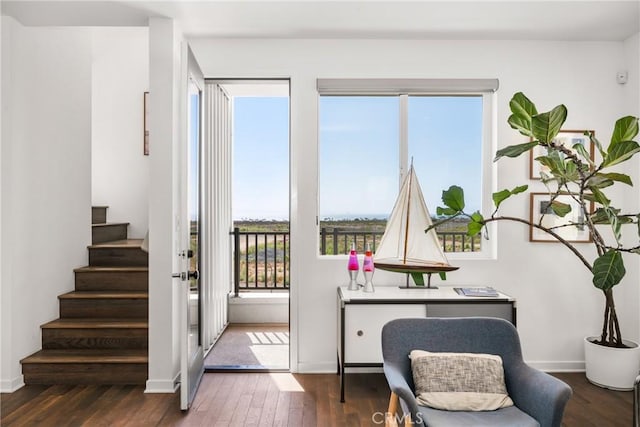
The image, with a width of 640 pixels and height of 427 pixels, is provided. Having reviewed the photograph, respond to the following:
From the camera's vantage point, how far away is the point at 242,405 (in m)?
2.69

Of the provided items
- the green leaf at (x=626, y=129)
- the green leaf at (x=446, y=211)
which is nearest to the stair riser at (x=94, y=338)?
the green leaf at (x=446, y=211)

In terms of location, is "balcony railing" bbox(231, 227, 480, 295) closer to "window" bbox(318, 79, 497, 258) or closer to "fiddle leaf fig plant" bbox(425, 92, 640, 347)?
"window" bbox(318, 79, 497, 258)

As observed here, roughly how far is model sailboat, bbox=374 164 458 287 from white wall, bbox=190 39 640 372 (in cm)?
34

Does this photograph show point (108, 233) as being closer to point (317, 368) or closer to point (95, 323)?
point (95, 323)

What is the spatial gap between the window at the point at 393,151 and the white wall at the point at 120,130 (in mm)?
2381

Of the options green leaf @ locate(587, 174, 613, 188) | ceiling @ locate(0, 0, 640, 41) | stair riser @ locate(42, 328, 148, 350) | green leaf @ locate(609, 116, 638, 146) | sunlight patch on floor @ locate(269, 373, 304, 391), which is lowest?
sunlight patch on floor @ locate(269, 373, 304, 391)

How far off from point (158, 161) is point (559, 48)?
3175mm

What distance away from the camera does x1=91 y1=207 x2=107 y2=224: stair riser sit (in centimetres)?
446

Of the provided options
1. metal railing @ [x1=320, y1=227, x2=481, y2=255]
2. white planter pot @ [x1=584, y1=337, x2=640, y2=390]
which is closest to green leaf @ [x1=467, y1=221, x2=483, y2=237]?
metal railing @ [x1=320, y1=227, x2=481, y2=255]

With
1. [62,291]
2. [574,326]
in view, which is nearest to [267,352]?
[62,291]

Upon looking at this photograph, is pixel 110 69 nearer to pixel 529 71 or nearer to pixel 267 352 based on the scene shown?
pixel 267 352

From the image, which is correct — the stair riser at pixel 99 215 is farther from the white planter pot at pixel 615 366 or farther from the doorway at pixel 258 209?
the white planter pot at pixel 615 366

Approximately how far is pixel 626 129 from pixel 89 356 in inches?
154

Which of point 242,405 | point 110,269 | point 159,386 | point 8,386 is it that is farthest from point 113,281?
point 242,405
